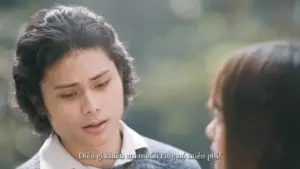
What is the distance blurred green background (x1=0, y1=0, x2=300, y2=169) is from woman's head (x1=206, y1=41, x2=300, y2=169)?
0.33m

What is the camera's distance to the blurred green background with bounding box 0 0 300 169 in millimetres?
1077

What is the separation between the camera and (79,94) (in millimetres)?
985

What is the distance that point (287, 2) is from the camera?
1.12 meters

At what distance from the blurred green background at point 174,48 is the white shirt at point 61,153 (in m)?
0.04

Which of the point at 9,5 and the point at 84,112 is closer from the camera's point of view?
the point at 84,112

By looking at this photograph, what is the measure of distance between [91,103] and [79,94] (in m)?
0.03

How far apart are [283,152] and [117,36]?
460 mm

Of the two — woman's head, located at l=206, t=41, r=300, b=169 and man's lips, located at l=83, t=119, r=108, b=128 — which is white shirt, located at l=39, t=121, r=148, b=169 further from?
woman's head, located at l=206, t=41, r=300, b=169

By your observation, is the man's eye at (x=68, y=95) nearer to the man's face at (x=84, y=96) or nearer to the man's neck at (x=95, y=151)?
the man's face at (x=84, y=96)

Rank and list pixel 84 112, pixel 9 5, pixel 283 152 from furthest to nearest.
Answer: pixel 9 5 < pixel 84 112 < pixel 283 152

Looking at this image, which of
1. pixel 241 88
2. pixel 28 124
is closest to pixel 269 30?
pixel 241 88

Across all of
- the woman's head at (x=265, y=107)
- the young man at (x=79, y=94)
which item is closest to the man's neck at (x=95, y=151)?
the young man at (x=79, y=94)

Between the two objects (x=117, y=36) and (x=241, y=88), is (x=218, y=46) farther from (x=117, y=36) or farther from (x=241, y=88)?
(x=241, y=88)
